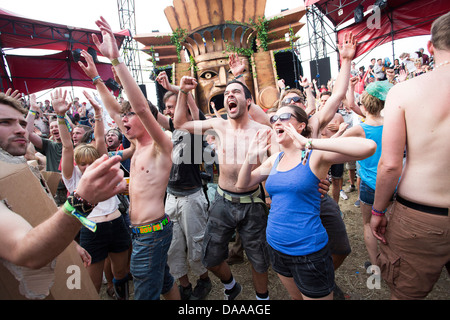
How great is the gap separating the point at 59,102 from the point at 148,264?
7.02 feet

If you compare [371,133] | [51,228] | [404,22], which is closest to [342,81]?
[371,133]

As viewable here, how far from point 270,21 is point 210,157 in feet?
35.2

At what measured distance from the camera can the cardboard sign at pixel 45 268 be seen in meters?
1.21

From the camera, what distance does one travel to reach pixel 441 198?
1469 mm

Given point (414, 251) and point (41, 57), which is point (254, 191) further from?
point (41, 57)

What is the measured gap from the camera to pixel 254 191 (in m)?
2.62

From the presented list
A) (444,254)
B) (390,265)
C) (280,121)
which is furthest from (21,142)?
(444,254)

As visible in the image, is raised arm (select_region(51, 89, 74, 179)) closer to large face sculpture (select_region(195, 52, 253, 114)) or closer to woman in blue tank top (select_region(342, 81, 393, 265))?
woman in blue tank top (select_region(342, 81, 393, 265))

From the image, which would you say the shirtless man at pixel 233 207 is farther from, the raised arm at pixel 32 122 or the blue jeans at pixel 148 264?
the raised arm at pixel 32 122

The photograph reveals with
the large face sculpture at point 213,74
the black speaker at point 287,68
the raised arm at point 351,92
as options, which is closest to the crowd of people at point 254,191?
the raised arm at point 351,92

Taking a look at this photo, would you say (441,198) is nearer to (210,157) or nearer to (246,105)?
(246,105)

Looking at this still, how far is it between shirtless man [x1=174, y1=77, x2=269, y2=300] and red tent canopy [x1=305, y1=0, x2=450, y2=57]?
11.1 meters

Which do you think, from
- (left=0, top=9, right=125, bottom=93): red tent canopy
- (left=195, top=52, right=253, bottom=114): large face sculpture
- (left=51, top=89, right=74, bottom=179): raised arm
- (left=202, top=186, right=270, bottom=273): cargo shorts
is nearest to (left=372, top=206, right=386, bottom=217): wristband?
(left=202, top=186, right=270, bottom=273): cargo shorts

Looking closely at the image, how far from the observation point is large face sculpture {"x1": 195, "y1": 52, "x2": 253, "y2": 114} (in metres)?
10.6
